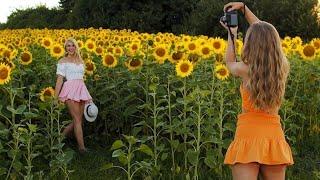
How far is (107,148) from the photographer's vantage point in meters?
7.05

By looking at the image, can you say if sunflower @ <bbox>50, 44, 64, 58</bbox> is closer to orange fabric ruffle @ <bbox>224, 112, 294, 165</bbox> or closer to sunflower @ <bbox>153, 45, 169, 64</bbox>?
sunflower @ <bbox>153, 45, 169, 64</bbox>

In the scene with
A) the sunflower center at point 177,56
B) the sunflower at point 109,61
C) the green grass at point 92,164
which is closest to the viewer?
the green grass at point 92,164

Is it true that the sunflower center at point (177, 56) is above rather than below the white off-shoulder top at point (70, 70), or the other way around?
above

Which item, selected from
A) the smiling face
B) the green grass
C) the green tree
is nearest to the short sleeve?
the smiling face

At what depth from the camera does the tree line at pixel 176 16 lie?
610 inches

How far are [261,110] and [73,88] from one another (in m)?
3.03

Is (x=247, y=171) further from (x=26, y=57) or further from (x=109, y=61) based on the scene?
(x=26, y=57)

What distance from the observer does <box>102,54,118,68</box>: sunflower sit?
705cm

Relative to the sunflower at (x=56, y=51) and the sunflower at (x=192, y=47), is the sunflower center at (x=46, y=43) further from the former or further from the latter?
the sunflower at (x=192, y=47)

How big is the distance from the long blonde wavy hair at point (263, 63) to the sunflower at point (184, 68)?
69.5 inches

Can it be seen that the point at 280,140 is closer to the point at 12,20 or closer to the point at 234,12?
the point at 234,12

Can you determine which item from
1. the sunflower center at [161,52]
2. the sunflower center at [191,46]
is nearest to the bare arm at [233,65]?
the sunflower center at [191,46]

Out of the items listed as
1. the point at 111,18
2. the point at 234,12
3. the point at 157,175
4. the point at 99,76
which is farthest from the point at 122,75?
the point at 111,18

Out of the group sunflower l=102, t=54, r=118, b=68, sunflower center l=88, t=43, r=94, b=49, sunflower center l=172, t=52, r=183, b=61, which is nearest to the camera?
sunflower center l=172, t=52, r=183, b=61
